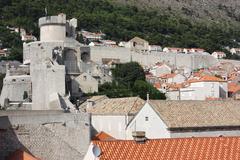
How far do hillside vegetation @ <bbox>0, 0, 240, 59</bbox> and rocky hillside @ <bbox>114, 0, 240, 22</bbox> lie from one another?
17713 millimetres

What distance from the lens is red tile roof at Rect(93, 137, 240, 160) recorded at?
643 inches

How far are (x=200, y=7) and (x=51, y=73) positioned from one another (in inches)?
5201

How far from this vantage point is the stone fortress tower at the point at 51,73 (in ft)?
143

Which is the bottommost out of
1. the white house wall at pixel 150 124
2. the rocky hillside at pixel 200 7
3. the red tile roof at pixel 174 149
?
the white house wall at pixel 150 124

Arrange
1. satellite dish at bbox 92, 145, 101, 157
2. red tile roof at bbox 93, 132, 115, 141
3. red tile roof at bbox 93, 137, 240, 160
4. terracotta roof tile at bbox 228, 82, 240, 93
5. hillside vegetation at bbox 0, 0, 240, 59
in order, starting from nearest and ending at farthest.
→ satellite dish at bbox 92, 145, 101, 157
red tile roof at bbox 93, 137, 240, 160
red tile roof at bbox 93, 132, 115, 141
terracotta roof tile at bbox 228, 82, 240, 93
hillside vegetation at bbox 0, 0, 240, 59

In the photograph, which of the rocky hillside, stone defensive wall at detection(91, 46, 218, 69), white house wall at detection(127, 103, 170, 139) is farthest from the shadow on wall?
the rocky hillside

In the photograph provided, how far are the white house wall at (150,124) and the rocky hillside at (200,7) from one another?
113 meters

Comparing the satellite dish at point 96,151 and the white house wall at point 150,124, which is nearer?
the satellite dish at point 96,151

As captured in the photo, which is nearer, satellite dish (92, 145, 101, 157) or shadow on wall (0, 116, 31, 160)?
satellite dish (92, 145, 101, 157)

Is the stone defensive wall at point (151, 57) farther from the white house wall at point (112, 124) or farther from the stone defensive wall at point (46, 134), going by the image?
the stone defensive wall at point (46, 134)

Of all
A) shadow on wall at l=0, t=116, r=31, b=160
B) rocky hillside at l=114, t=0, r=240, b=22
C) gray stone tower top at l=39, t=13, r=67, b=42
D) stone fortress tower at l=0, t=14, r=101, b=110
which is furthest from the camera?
rocky hillside at l=114, t=0, r=240, b=22

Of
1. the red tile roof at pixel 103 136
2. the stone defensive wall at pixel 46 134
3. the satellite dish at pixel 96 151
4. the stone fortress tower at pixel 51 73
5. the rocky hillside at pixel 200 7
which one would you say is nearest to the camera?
the satellite dish at pixel 96 151

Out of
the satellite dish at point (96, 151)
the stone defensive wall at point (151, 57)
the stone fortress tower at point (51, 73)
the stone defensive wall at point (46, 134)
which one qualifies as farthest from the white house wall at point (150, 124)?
the stone defensive wall at point (151, 57)

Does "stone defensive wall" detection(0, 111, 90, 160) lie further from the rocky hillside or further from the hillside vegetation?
the rocky hillside
